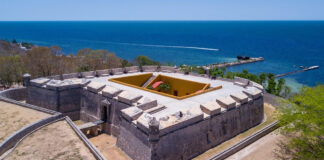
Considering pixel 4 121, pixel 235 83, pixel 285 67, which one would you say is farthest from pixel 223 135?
pixel 285 67

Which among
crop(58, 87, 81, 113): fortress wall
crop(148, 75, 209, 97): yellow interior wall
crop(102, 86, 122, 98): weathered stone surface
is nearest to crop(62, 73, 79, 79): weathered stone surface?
crop(58, 87, 81, 113): fortress wall

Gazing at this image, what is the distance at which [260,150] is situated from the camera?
2266 centimetres

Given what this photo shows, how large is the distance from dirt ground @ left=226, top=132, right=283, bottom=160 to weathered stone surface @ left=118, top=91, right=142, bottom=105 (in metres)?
10.9

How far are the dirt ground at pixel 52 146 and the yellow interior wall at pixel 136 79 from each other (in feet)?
40.9

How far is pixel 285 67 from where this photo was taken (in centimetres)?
9631

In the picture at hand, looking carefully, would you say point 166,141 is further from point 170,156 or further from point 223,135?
point 223,135

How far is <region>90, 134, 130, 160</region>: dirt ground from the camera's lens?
21.3m

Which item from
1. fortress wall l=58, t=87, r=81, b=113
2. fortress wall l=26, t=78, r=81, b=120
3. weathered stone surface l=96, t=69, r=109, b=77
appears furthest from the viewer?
weathered stone surface l=96, t=69, r=109, b=77

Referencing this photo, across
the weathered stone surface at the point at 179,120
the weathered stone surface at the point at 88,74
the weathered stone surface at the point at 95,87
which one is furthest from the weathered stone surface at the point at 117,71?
the weathered stone surface at the point at 179,120

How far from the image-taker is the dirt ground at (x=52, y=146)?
1886cm

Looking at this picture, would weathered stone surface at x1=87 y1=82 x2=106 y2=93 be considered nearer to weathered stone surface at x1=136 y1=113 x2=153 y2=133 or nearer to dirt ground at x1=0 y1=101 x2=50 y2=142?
dirt ground at x1=0 y1=101 x2=50 y2=142

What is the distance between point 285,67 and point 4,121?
329ft

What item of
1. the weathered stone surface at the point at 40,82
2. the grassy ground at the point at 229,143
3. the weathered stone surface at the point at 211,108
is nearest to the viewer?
the grassy ground at the point at 229,143

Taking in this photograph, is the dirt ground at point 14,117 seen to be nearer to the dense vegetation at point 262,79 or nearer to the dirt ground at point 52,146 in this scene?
the dirt ground at point 52,146
